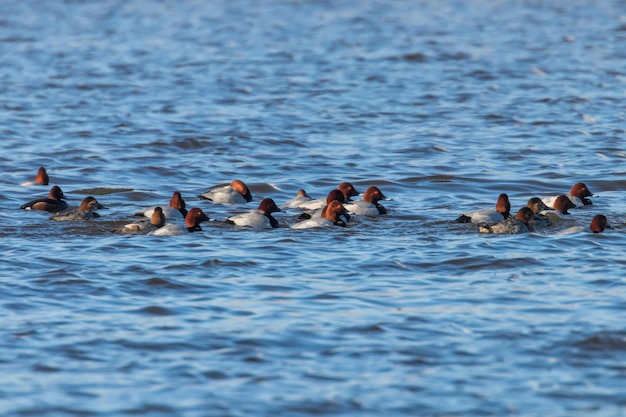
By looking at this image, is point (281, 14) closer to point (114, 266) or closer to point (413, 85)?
point (413, 85)

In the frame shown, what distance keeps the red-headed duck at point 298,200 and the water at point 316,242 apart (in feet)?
2.18

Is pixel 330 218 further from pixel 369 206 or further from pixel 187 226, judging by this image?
pixel 187 226

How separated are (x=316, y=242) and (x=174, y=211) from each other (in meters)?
2.61

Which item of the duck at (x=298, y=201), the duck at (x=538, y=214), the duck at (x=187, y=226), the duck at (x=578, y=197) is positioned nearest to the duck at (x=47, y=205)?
the duck at (x=187, y=226)

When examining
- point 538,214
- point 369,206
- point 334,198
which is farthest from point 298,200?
point 538,214

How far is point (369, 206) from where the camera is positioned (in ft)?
55.2

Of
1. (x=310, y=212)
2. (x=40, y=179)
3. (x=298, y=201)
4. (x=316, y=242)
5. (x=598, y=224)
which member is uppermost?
(x=40, y=179)

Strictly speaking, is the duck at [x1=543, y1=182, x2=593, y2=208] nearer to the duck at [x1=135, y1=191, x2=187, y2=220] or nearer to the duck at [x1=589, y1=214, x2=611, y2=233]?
the duck at [x1=589, y1=214, x2=611, y2=233]

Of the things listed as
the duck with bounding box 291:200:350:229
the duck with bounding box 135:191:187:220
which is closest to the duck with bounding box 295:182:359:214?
the duck with bounding box 291:200:350:229

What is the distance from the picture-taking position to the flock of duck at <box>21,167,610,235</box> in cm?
1530

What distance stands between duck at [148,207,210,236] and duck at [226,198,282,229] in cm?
42

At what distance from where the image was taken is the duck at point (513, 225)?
1510 centimetres

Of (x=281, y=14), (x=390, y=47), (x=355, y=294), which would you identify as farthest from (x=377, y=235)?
(x=281, y=14)

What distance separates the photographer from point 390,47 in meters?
39.2
